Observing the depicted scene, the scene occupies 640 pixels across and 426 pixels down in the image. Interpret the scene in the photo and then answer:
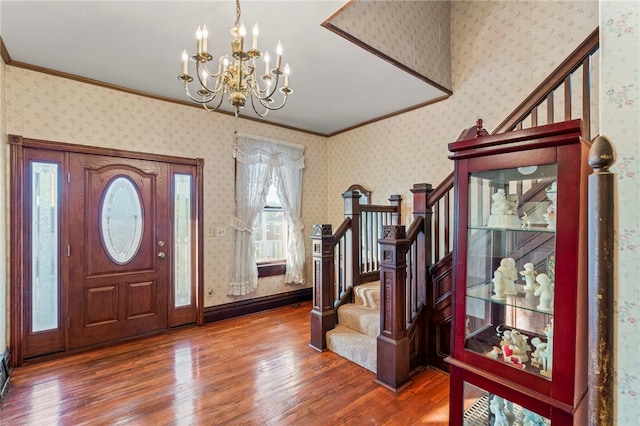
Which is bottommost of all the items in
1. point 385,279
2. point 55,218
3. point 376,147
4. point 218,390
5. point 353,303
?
point 218,390

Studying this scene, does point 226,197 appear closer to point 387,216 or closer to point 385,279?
point 387,216

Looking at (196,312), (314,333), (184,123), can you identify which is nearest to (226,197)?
(184,123)

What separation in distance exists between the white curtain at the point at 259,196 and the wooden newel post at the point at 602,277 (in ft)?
12.4

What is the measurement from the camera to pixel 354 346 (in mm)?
2912

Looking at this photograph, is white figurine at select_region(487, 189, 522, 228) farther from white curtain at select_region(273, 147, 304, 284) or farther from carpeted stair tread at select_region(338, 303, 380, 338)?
white curtain at select_region(273, 147, 304, 284)

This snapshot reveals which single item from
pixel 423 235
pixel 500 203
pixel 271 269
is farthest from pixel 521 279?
pixel 271 269

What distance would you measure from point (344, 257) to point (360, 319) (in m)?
0.72

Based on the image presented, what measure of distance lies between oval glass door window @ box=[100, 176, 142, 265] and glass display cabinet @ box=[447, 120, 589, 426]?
343cm

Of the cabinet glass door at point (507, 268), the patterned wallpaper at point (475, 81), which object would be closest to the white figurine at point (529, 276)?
the cabinet glass door at point (507, 268)

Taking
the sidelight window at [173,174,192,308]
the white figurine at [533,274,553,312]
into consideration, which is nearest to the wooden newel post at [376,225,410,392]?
the white figurine at [533,274,553,312]

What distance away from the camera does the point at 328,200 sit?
5395 mm

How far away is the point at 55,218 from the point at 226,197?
5.84 ft

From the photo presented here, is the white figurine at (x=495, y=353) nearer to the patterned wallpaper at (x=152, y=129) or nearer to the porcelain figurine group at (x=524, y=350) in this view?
the porcelain figurine group at (x=524, y=350)

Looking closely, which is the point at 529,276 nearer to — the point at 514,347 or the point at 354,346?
the point at 514,347
